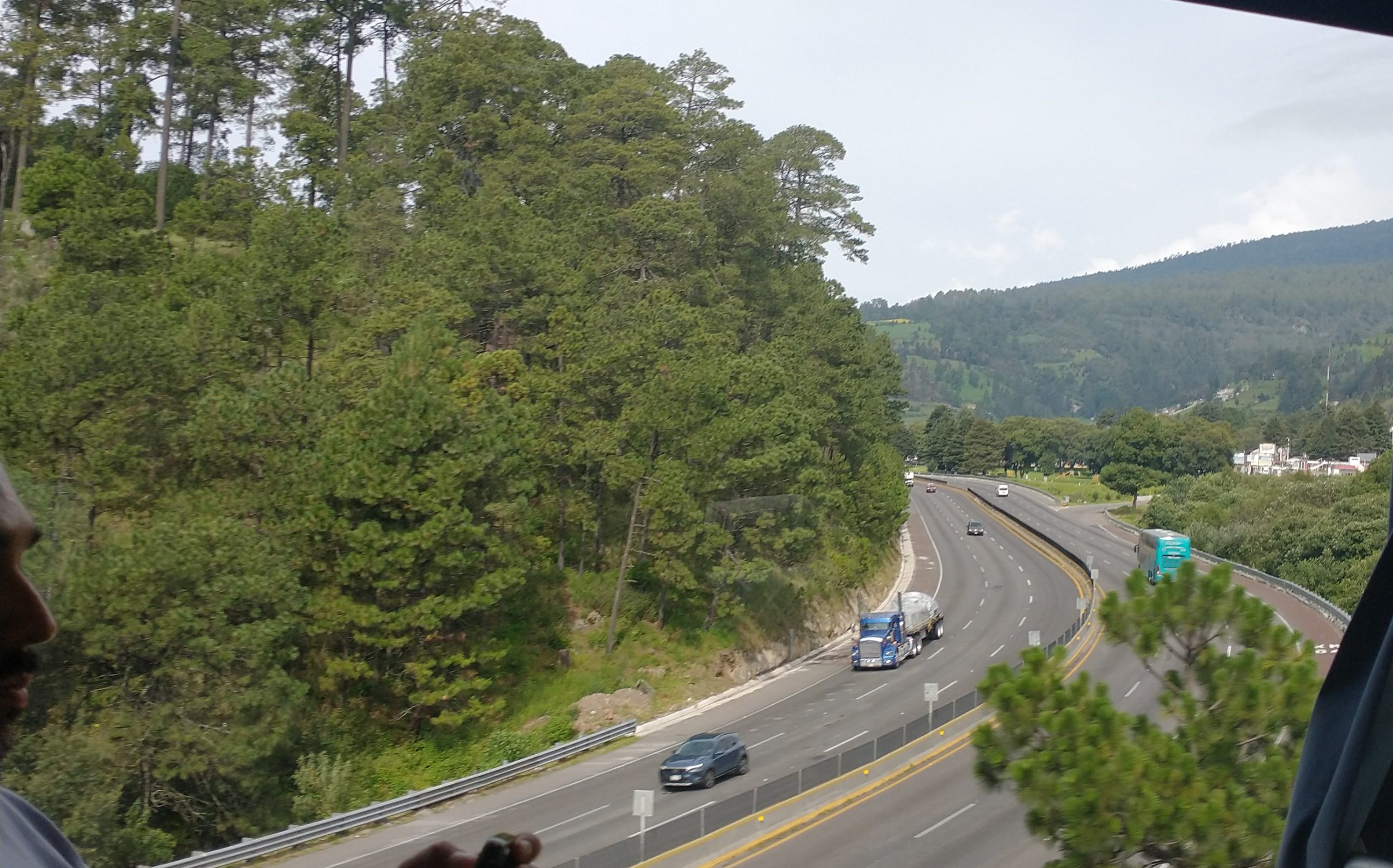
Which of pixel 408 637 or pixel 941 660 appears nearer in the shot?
pixel 408 637

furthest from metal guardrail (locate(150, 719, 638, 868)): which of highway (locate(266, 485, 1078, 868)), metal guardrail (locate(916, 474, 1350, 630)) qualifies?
metal guardrail (locate(916, 474, 1350, 630))

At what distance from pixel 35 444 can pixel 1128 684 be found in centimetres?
1068

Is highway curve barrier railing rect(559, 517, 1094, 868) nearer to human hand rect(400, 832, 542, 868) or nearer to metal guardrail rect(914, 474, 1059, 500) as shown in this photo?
human hand rect(400, 832, 542, 868)

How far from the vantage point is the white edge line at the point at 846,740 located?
42.8ft

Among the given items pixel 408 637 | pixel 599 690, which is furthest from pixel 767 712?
pixel 408 637

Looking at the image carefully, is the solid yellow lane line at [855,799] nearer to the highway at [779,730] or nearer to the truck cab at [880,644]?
the highway at [779,730]

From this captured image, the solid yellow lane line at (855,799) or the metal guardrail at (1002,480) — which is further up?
the solid yellow lane line at (855,799)

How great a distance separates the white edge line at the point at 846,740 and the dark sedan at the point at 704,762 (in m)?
0.95

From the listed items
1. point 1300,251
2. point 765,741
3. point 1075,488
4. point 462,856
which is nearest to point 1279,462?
point 1075,488

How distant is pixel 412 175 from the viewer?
24.4 m

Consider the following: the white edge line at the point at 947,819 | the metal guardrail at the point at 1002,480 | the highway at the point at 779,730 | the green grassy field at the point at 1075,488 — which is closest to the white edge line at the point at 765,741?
the highway at the point at 779,730

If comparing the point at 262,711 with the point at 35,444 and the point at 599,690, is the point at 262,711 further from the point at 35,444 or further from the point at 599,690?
the point at 599,690

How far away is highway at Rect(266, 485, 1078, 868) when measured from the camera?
9805 mm

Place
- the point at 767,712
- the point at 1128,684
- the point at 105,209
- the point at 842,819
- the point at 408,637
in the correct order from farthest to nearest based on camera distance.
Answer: the point at 105,209 → the point at 767,712 → the point at 408,637 → the point at 1128,684 → the point at 842,819
